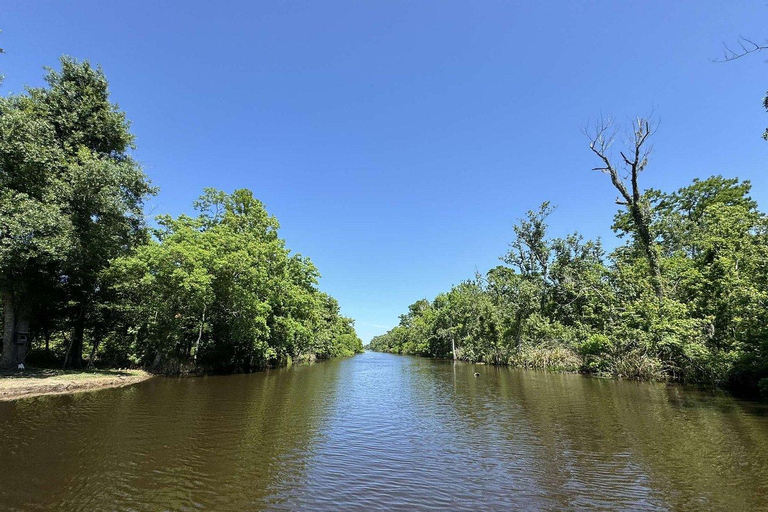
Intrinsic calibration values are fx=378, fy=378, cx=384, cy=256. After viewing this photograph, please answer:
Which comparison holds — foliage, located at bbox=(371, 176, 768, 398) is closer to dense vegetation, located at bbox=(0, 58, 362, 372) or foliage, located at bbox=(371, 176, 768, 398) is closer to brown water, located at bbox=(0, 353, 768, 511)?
brown water, located at bbox=(0, 353, 768, 511)

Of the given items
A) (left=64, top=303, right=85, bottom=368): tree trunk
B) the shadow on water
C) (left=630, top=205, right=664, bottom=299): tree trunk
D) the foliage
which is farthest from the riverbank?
(left=630, top=205, right=664, bottom=299): tree trunk

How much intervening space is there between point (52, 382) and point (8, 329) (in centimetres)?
702

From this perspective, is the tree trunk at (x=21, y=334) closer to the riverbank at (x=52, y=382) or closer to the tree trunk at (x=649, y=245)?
the riverbank at (x=52, y=382)

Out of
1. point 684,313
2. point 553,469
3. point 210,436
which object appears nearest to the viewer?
point 553,469

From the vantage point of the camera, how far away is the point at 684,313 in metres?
23.5

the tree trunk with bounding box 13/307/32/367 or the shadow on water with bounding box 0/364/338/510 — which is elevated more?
the tree trunk with bounding box 13/307/32/367

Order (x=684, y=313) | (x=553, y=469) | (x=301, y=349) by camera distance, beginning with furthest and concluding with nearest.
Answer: (x=301, y=349)
(x=684, y=313)
(x=553, y=469)

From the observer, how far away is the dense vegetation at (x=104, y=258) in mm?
20500

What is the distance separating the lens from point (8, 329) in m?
22.1

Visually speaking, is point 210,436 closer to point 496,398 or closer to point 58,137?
point 496,398

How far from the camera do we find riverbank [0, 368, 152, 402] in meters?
16.8

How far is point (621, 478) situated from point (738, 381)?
1781cm

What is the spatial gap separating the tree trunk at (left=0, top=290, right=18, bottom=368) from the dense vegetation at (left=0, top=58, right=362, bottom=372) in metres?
0.06

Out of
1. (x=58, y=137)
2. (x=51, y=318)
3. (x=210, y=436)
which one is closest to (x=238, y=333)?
(x=51, y=318)
